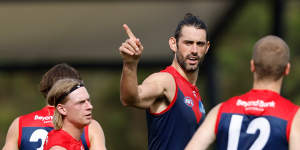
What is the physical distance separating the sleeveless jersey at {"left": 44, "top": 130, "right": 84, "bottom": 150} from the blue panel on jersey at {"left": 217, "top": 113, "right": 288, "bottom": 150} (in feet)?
4.57

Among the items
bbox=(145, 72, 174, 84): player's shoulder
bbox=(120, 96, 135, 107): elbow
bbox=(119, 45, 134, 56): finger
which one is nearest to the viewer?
bbox=(119, 45, 134, 56): finger

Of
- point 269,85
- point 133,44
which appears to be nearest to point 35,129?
point 133,44

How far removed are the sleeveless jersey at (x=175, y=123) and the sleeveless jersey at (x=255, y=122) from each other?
1081 mm

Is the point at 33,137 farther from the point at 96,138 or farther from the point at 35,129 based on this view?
the point at 96,138

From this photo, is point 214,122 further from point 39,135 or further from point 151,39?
point 151,39

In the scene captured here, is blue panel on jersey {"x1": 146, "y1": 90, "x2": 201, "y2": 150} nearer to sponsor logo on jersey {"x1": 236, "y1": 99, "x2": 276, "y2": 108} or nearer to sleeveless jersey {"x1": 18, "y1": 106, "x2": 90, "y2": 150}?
sleeveless jersey {"x1": 18, "y1": 106, "x2": 90, "y2": 150}

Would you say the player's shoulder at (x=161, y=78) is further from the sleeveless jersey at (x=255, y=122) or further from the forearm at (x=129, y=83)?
the sleeveless jersey at (x=255, y=122)

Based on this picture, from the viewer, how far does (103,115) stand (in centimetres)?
3906

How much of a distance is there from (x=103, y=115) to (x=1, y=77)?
19.4ft

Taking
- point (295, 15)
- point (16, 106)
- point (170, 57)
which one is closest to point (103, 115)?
point (16, 106)

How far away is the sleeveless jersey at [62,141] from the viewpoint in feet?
23.0

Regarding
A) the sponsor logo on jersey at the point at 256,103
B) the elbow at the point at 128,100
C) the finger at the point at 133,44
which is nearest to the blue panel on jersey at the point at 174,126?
the elbow at the point at 128,100

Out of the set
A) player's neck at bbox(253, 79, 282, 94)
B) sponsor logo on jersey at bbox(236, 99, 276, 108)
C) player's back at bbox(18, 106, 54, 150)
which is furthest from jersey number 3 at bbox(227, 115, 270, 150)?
player's back at bbox(18, 106, 54, 150)

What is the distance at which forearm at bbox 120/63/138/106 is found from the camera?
281 inches
